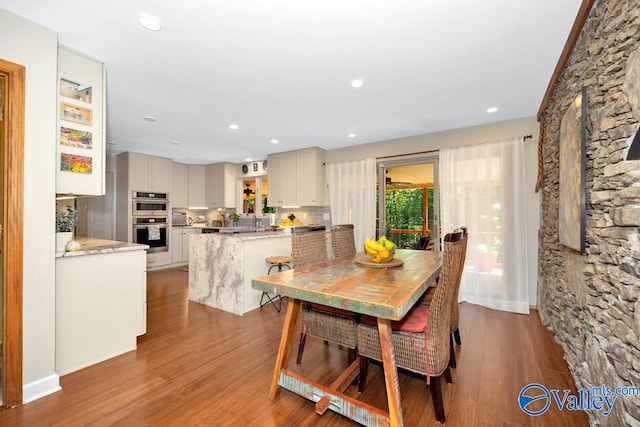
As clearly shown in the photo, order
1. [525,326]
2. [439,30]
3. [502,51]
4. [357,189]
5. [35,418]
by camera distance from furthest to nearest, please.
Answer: [357,189] < [525,326] < [502,51] < [439,30] < [35,418]

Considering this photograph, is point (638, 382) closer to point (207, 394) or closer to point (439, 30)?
point (439, 30)

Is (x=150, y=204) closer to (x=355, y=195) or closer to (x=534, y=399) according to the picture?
(x=355, y=195)

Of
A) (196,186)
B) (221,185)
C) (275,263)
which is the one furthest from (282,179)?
(196,186)

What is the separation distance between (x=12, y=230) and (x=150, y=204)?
14.3 ft

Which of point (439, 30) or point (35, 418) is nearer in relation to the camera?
point (35, 418)

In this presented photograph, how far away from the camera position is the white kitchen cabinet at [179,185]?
629 cm

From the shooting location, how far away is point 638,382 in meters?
1.15

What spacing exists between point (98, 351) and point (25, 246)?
1.02 metres

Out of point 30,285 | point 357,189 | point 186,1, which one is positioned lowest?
point 30,285

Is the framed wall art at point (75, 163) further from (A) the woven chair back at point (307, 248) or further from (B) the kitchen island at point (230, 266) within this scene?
(A) the woven chair back at point (307, 248)

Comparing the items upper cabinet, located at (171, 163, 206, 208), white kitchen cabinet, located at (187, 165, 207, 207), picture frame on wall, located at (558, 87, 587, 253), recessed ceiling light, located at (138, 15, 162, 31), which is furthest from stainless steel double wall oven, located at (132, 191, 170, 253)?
picture frame on wall, located at (558, 87, 587, 253)

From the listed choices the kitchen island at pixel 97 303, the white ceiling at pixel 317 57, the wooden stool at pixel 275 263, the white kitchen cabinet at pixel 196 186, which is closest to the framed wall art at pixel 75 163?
the kitchen island at pixel 97 303

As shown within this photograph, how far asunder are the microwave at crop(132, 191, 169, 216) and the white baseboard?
4219mm

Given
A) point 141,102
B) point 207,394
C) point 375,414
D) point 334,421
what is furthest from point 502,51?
point 141,102
